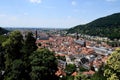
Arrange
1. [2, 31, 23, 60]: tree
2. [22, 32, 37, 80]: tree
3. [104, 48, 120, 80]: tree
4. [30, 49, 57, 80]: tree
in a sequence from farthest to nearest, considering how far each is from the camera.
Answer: [2, 31, 23, 60]: tree, [22, 32, 37, 80]: tree, [30, 49, 57, 80]: tree, [104, 48, 120, 80]: tree

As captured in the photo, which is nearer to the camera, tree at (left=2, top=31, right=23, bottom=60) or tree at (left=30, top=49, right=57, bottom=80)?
tree at (left=30, top=49, right=57, bottom=80)

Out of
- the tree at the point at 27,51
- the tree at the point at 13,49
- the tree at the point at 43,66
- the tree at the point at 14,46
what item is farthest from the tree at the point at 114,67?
the tree at the point at 14,46

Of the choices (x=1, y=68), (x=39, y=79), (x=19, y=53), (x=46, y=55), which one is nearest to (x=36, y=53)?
(x=46, y=55)

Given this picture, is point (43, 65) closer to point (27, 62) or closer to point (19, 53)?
point (27, 62)

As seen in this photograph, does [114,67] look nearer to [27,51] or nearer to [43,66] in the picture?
[43,66]

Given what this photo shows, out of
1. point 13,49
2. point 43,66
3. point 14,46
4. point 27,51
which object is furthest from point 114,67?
point 14,46

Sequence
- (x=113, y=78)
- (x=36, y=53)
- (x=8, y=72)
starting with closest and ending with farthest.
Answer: (x=113, y=78)
(x=36, y=53)
(x=8, y=72)

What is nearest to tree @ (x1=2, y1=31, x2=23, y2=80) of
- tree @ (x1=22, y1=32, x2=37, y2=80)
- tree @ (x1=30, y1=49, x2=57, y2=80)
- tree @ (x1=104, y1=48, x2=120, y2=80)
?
tree @ (x1=22, y1=32, x2=37, y2=80)

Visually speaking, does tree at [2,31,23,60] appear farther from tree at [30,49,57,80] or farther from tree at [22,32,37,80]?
tree at [30,49,57,80]
